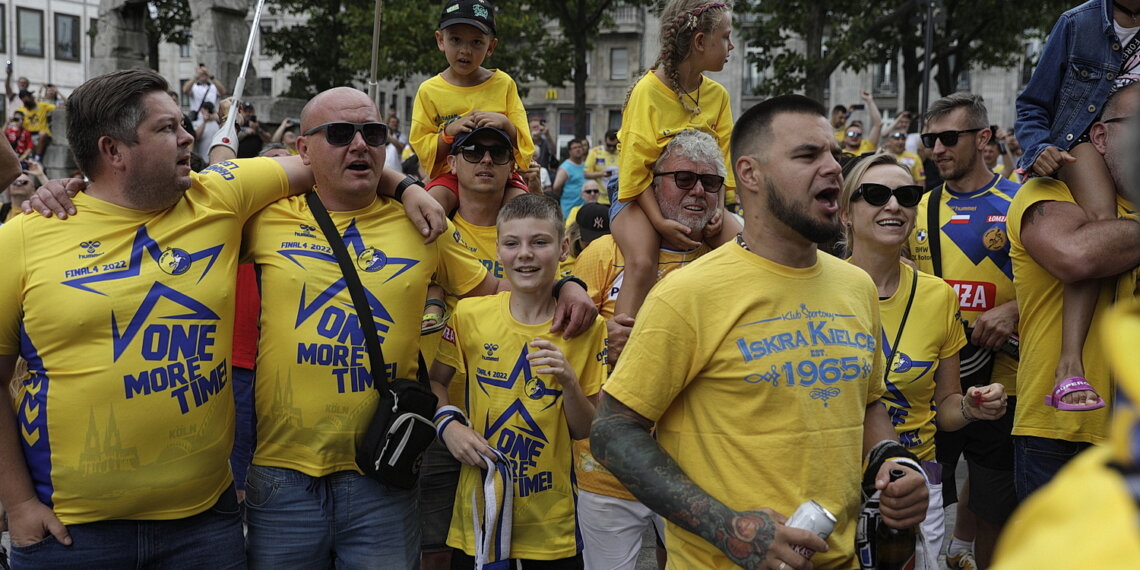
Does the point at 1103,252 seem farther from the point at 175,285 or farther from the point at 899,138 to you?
the point at 899,138

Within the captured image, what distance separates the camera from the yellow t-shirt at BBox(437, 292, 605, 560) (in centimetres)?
396

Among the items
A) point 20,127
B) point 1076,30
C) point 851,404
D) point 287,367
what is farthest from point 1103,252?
point 20,127

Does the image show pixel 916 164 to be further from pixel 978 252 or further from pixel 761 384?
pixel 761 384

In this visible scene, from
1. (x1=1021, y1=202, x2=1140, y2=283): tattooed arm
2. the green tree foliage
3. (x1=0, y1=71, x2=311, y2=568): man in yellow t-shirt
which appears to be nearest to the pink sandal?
(x1=1021, y1=202, x2=1140, y2=283): tattooed arm

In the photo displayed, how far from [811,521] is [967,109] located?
3.58 metres

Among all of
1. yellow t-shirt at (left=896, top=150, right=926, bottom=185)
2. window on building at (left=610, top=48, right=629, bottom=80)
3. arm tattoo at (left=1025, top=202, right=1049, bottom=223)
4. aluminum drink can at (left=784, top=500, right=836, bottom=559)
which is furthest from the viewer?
window on building at (left=610, top=48, right=629, bottom=80)

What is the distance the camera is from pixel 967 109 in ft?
17.1

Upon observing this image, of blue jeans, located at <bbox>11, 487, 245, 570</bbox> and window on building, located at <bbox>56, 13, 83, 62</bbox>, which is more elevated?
window on building, located at <bbox>56, 13, 83, 62</bbox>

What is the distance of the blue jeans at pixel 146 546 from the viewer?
3.06 meters

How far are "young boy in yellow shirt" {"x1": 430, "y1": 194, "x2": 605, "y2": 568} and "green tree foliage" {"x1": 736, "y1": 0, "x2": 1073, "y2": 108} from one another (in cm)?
1930

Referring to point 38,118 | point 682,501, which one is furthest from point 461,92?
point 38,118

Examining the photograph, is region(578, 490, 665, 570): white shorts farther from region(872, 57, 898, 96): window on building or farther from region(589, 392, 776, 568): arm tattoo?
region(872, 57, 898, 96): window on building

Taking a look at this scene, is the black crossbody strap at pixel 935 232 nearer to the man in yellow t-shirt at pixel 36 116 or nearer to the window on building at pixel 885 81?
the man in yellow t-shirt at pixel 36 116

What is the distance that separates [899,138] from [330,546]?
12292 mm
